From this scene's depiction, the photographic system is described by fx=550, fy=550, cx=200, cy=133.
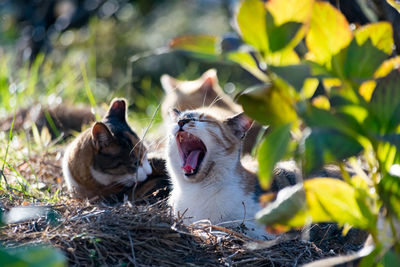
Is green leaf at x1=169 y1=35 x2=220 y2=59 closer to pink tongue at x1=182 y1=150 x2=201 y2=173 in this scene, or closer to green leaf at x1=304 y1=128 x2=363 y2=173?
green leaf at x1=304 y1=128 x2=363 y2=173

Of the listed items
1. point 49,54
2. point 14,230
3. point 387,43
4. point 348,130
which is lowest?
point 49,54

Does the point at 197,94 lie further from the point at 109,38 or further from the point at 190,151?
the point at 109,38

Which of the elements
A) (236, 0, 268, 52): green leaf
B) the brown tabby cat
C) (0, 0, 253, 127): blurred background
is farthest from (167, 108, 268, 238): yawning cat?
(0, 0, 253, 127): blurred background

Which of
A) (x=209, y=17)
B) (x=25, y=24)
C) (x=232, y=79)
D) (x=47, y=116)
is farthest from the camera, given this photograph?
(x=209, y=17)

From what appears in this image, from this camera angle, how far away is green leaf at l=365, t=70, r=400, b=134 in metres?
1.08

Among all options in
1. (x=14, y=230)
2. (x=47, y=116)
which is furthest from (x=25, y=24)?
(x=14, y=230)

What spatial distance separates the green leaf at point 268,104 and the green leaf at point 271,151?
0.12 ft

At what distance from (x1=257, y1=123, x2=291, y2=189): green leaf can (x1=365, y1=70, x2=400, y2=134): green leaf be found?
0.18 meters

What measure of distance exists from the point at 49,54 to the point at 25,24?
857 mm

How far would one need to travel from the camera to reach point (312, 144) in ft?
3.31

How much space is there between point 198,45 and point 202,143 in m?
1.61

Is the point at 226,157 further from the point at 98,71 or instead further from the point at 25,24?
the point at 25,24

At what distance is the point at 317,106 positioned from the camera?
110 cm

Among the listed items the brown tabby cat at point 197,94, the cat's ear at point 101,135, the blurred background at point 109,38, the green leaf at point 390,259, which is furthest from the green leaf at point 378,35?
the blurred background at point 109,38
